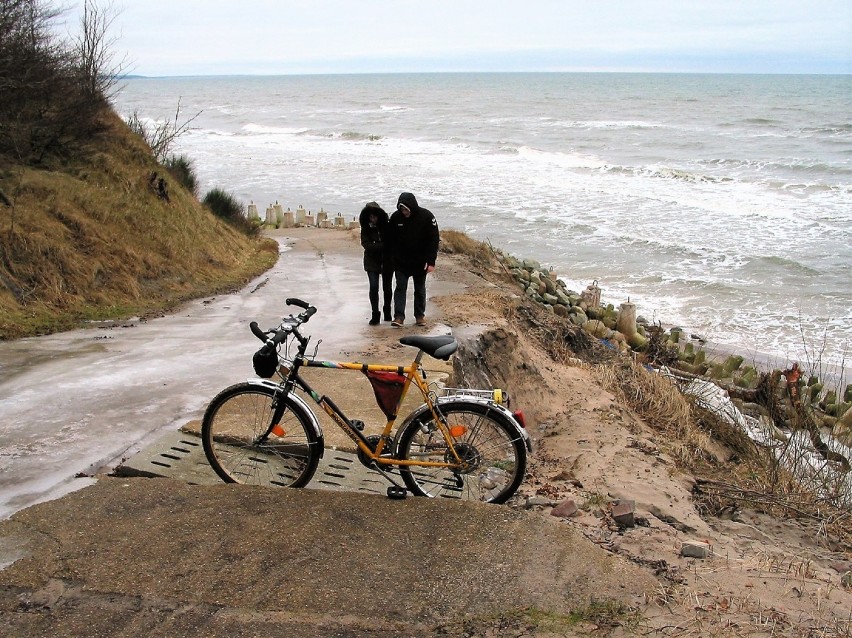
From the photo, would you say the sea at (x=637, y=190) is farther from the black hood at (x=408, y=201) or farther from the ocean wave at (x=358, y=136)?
the black hood at (x=408, y=201)

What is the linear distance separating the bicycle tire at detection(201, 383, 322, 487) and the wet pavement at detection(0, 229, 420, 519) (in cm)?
88

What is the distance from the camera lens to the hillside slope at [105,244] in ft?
38.3

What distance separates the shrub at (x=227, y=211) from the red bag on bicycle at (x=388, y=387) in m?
15.6

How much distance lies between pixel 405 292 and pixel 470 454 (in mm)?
5220

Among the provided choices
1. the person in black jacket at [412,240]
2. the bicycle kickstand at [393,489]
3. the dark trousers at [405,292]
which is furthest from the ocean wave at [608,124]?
the bicycle kickstand at [393,489]

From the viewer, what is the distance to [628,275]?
71.9 ft

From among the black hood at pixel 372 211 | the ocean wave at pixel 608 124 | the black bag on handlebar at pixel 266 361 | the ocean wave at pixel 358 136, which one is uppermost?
the ocean wave at pixel 608 124

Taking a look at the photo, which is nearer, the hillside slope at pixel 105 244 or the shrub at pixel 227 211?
the hillside slope at pixel 105 244

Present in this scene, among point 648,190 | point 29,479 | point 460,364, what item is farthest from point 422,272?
point 648,190

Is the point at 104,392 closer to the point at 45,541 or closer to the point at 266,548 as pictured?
the point at 45,541

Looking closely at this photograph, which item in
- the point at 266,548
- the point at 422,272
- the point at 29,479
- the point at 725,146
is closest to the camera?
the point at 266,548

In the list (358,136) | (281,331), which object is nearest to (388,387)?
(281,331)

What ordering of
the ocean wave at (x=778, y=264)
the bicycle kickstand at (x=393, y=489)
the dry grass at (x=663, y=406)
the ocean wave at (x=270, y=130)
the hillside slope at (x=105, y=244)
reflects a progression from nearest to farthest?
the bicycle kickstand at (x=393, y=489), the dry grass at (x=663, y=406), the hillside slope at (x=105, y=244), the ocean wave at (x=778, y=264), the ocean wave at (x=270, y=130)

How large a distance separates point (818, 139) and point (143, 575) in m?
55.4
